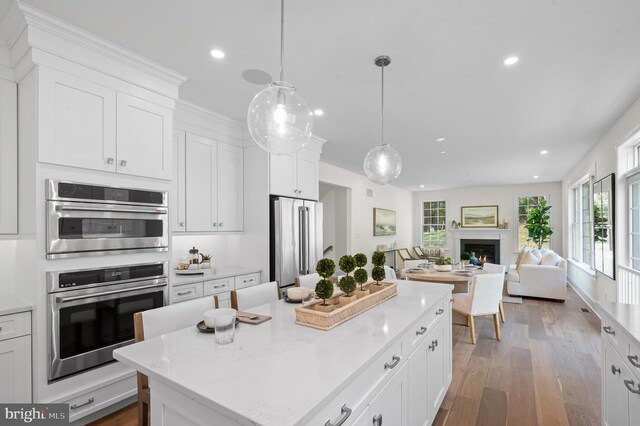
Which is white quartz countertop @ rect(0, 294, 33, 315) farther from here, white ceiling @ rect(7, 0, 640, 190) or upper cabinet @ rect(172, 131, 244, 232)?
white ceiling @ rect(7, 0, 640, 190)

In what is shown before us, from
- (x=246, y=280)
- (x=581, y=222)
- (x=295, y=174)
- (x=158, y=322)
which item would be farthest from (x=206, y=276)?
(x=581, y=222)

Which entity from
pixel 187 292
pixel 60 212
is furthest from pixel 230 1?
pixel 187 292

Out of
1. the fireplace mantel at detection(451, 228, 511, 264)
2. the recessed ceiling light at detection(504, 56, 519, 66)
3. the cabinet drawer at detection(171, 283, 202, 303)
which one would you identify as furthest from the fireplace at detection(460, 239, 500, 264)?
the cabinet drawer at detection(171, 283, 202, 303)

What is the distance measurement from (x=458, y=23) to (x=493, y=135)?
2.91 m

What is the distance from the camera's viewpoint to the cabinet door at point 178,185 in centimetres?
321

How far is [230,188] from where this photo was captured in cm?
383

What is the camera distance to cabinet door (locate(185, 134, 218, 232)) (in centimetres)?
336

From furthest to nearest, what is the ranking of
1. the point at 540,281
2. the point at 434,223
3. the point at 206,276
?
the point at 434,223, the point at 540,281, the point at 206,276

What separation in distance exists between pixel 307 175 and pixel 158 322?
299cm

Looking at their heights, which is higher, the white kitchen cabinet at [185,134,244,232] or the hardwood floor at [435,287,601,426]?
the white kitchen cabinet at [185,134,244,232]

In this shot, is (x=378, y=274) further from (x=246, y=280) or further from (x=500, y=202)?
(x=500, y=202)

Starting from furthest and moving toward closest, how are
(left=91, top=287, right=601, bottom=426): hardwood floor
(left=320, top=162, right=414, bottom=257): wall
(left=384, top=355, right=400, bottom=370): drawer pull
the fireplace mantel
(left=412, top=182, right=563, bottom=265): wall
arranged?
the fireplace mantel, (left=412, top=182, right=563, bottom=265): wall, (left=320, top=162, right=414, bottom=257): wall, (left=91, top=287, right=601, bottom=426): hardwood floor, (left=384, top=355, right=400, bottom=370): drawer pull

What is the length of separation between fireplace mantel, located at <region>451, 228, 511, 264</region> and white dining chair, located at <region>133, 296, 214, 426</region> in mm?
9685

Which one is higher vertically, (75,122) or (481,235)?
(75,122)
